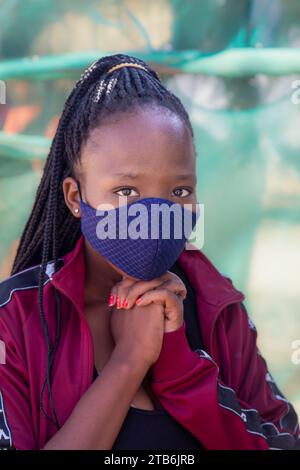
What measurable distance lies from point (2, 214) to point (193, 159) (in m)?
1.48

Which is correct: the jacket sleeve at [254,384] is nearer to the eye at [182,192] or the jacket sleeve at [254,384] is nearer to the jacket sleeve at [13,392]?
the eye at [182,192]

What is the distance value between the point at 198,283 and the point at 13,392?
1.77 feet

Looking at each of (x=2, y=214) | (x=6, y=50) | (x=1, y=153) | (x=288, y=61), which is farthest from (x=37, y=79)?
(x=288, y=61)

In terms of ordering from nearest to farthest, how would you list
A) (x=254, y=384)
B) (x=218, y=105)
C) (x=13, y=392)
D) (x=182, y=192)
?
(x=13, y=392) → (x=182, y=192) → (x=254, y=384) → (x=218, y=105)

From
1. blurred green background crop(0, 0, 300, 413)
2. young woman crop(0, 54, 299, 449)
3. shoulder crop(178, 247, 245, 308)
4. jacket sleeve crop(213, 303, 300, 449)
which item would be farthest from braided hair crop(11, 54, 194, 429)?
blurred green background crop(0, 0, 300, 413)

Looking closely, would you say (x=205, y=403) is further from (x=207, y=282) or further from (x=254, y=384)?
(x=207, y=282)

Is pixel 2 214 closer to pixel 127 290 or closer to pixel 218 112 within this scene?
pixel 218 112

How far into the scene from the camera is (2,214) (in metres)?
2.81

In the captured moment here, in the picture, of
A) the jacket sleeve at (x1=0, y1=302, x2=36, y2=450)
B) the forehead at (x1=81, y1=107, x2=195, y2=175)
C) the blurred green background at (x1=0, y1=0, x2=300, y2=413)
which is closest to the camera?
the jacket sleeve at (x1=0, y1=302, x2=36, y2=450)

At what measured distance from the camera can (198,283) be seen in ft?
5.49

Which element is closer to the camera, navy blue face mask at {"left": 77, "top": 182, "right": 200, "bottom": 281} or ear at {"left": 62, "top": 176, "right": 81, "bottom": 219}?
navy blue face mask at {"left": 77, "top": 182, "right": 200, "bottom": 281}

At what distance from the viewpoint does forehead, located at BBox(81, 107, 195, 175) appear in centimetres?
141

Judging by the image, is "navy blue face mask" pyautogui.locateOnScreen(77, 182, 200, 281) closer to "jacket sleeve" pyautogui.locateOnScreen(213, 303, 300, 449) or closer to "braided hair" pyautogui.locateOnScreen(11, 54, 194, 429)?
"braided hair" pyautogui.locateOnScreen(11, 54, 194, 429)

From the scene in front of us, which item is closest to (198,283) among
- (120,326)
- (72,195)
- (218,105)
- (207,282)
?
(207,282)
